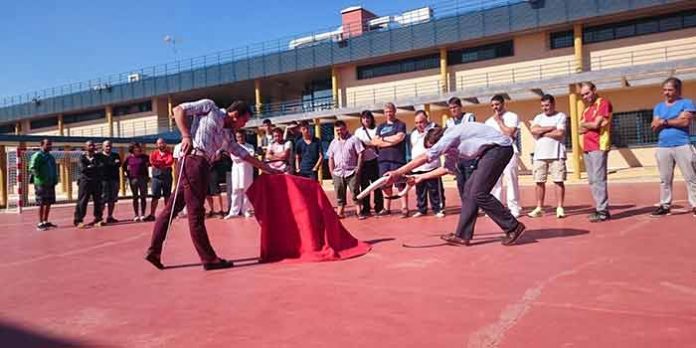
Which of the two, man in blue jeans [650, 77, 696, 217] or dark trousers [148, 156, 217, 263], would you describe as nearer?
dark trousers [148, 156, 217, 263]

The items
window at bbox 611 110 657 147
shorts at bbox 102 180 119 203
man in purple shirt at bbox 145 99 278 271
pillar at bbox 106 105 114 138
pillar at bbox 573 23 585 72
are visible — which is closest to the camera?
man in purple shirt at bbox 145 99 278 271

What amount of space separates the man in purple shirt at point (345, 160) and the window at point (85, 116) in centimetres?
3926

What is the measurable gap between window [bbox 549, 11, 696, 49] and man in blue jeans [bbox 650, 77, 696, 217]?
18212 mm

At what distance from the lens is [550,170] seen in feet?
24.1

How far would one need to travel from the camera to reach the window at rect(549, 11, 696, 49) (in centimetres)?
2127

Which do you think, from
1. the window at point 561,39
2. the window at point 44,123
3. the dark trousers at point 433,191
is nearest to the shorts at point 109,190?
the dark trousers at point 433,191

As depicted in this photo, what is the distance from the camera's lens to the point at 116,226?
9617 mm

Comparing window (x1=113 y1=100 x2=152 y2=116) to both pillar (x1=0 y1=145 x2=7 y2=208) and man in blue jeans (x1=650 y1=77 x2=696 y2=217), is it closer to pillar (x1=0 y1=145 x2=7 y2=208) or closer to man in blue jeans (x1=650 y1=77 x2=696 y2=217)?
pillar (x1=0 y1=145 x2=7 y2=208)

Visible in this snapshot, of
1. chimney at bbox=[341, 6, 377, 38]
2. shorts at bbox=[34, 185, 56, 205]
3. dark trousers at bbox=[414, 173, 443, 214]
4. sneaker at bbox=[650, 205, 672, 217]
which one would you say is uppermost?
chimney at bbox=[341, 6, 377, 38]

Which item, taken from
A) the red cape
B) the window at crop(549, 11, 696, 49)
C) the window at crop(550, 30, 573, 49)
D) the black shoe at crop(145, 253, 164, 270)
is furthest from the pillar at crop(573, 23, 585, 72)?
the black shoe at crop(145, 253, 164, 270)

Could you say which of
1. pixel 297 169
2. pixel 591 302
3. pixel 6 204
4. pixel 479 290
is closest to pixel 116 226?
pixel 297 169

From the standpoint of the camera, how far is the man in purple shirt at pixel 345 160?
852 cm

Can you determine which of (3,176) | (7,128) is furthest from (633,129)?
(7,128)

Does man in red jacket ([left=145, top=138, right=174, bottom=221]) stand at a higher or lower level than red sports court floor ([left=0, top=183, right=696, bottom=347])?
higher
